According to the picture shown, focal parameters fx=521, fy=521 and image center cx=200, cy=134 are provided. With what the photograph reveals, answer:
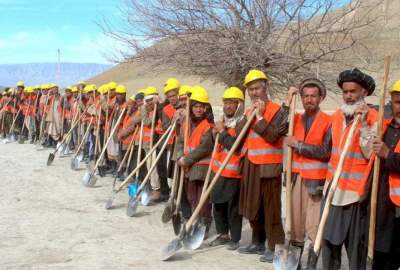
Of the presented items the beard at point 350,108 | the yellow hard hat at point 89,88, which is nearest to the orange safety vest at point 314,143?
the beard at point 350,108

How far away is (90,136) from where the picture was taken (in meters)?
12.1

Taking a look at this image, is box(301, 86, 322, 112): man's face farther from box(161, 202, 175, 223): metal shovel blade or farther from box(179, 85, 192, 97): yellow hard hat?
box(161, 202, 175, 223): metal shovel blade

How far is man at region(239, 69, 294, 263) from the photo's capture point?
16.8 feet

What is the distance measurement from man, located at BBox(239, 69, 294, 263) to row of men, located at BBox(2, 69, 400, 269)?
0.01 meters

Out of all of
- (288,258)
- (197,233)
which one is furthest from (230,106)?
(288,258)

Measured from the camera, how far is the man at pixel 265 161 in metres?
5.12

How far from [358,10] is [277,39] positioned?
1.77 m

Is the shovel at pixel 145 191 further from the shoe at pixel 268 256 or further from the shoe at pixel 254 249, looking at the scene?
the shoe at pixel 268 256

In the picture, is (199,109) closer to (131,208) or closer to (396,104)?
(131,208)

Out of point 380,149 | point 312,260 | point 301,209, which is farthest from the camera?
point 301,209

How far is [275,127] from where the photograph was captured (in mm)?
5102

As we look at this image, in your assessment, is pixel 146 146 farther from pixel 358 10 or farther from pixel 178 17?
pixel 358 10

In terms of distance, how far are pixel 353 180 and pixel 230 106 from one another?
1984mm

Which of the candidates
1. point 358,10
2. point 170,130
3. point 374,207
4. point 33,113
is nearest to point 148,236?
point 170,130
